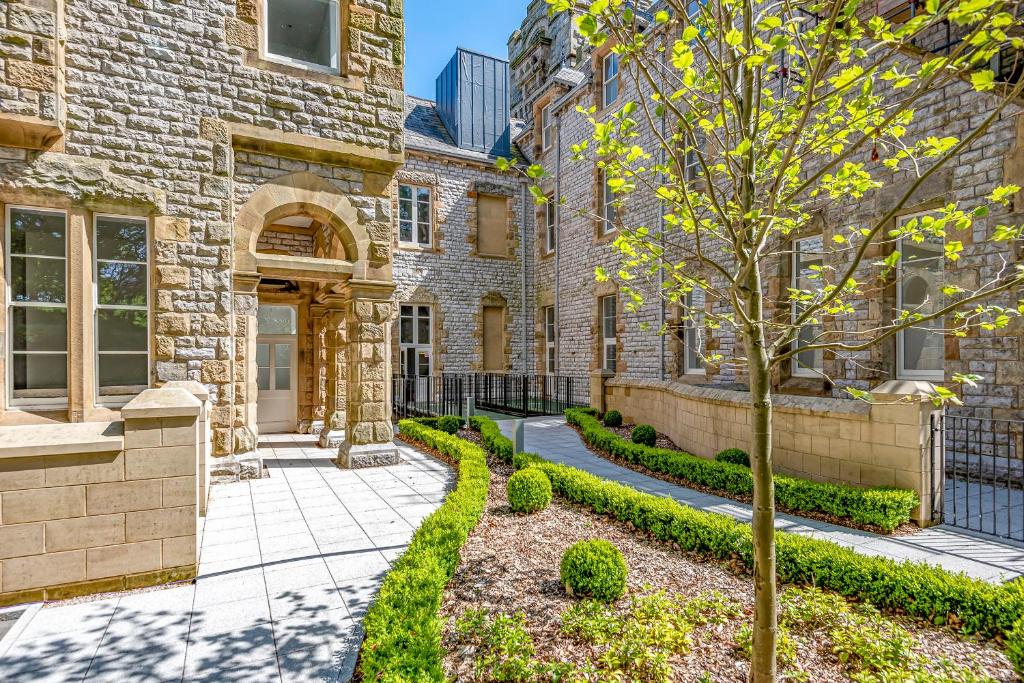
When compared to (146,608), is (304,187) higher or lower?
higher

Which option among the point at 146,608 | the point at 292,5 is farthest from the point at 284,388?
the point at 146,608

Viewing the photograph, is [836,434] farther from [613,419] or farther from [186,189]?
[186,189]

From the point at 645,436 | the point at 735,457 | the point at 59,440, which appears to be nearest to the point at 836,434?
the point at 735,457

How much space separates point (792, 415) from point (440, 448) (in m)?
5.43

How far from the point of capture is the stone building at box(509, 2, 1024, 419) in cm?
705

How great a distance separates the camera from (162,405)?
402 cm

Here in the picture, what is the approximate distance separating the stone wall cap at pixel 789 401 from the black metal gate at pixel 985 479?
77 cm

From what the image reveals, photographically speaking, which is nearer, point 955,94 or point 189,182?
point 189,182

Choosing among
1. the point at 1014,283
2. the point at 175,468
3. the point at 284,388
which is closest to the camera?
the point at 1014,283

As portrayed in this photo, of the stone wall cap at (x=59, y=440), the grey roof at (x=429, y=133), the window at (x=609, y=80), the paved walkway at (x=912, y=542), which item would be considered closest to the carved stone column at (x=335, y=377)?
the paved walkway at (x=912, y=542)

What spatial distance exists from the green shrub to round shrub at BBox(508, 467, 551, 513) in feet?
12.5

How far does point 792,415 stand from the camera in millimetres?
6812

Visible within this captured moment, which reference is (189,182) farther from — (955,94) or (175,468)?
(955,94)

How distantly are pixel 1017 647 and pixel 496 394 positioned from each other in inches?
547
